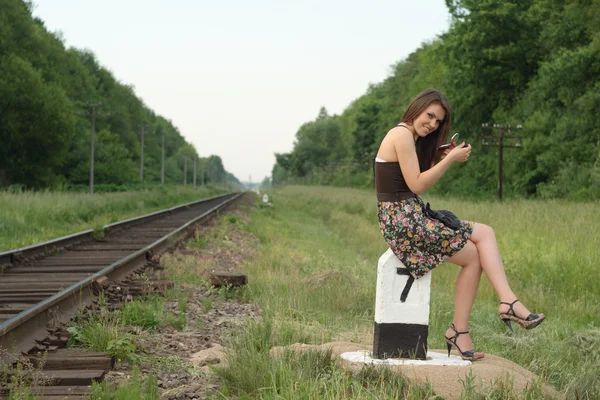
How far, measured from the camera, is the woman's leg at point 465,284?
4254 mm

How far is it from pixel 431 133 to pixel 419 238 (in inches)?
28.6

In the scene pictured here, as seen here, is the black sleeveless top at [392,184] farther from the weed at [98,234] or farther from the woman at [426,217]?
the weed at [98,234]

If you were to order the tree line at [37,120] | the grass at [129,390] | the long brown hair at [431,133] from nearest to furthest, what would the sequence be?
the grass at [129,390] < the long brown hair at [431,133] < the tree line at [37,120]

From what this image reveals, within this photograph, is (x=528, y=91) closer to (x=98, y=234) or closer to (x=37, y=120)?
(x=37, y=120)

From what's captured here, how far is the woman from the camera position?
4121 mm

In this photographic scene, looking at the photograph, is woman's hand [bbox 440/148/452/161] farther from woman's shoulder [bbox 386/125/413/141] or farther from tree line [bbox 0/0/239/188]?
tree line [bbox 0/0/239/188]

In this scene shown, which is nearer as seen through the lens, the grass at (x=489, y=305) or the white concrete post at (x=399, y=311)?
the grass at (x=489, y=305)

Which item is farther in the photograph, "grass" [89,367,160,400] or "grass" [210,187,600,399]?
"grass" [210,187,600,399]

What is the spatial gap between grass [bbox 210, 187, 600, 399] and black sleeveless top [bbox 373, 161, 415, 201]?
1151mm

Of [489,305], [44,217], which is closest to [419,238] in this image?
[489,305]

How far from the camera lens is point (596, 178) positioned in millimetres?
24812

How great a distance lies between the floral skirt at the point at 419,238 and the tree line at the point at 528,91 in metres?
21.7

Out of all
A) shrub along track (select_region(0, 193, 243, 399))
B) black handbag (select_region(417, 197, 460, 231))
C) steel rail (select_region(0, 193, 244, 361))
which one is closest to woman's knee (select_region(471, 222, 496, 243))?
black handbag (select_region(417, 197, 460, 231))

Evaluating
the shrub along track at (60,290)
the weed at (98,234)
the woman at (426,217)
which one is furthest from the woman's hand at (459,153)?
the weed at (98,234)
